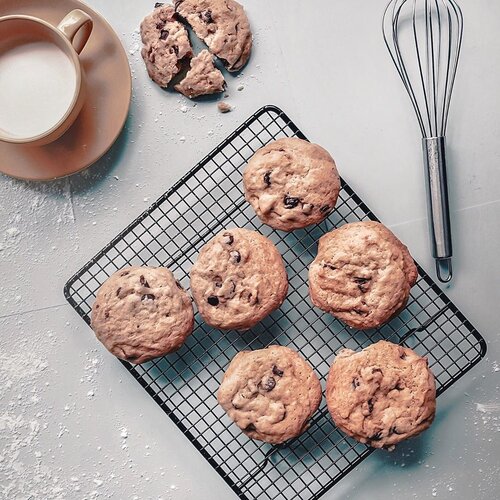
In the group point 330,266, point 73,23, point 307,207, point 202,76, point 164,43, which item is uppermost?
point 73,23

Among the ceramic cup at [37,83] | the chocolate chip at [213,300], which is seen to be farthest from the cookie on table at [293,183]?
the ceramic cup at [37,83]

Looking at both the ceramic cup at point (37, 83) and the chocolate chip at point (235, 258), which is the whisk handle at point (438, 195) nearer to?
the chocolate chip at point (235, 258)

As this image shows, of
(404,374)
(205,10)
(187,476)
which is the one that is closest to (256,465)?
(187,476)

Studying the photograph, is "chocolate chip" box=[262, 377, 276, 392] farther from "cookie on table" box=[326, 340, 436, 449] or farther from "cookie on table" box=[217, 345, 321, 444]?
"cookie on table" box=[326, 340, 436, 449]

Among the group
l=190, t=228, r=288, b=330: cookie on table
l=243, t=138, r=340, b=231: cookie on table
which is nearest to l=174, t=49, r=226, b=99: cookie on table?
l=243, t=138, r=340, b=231: cookie on table

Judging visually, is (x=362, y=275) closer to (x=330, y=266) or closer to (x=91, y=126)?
(x=330, y=266)

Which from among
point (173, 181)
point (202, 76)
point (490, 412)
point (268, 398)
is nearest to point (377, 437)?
point (268, 398)

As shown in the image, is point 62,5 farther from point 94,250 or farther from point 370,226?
point 370,226
